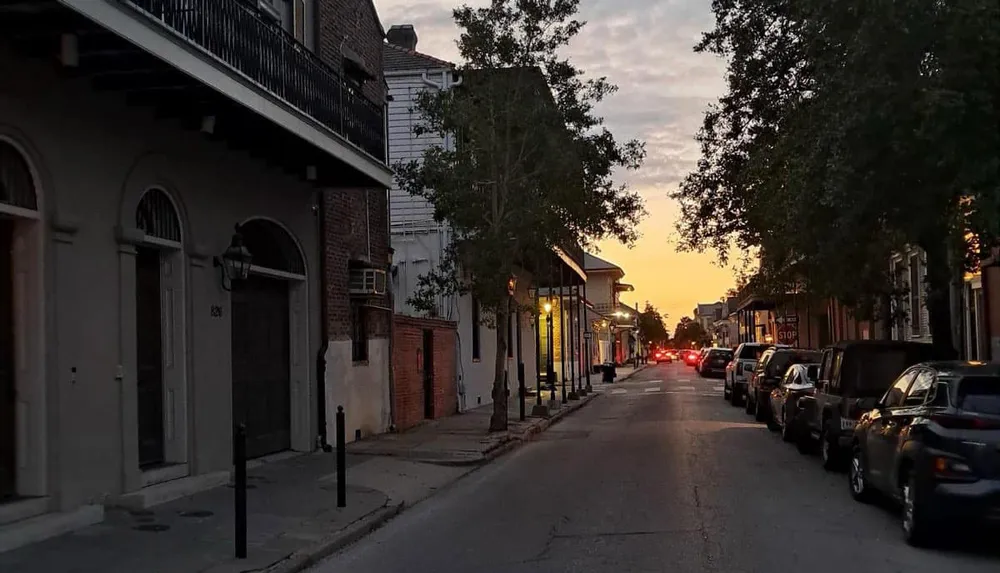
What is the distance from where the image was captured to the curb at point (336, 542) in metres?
8.59

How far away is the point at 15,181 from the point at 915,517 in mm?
8587

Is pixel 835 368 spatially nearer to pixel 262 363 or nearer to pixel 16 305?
pixel 262 363

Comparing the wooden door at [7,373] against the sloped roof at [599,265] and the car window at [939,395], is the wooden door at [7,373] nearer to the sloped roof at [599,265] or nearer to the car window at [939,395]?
the car window at [939,395]

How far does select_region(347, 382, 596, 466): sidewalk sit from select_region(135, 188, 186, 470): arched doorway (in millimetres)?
4746

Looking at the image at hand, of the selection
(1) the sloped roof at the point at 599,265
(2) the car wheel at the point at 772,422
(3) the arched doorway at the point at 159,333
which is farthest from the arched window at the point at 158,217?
(1) the sloped roof at the point at 599,265

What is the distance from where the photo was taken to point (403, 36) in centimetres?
3269

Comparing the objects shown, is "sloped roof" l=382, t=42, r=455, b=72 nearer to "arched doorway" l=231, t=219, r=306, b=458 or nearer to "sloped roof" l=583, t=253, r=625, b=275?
"arched doorway" l=231, t=219, r=306, b=458

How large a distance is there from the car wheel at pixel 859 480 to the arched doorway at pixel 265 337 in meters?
7.98

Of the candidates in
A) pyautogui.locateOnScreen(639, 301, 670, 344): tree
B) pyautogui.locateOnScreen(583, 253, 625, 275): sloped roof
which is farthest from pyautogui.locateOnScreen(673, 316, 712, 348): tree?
pyautogui.locateOnScreen(583, 253, 625, 275): sloped roof

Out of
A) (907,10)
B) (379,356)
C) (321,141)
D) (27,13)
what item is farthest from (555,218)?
(27,13)

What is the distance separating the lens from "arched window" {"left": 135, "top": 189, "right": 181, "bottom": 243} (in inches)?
460

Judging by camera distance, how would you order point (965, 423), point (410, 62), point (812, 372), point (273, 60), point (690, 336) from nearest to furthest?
point (965, 423) < point (273, 60) < point (812, 372) < point (410, 62) < point (690, 336)

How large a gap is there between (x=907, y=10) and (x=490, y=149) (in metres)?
10.3

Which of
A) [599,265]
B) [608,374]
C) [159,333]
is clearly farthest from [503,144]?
[599,265]
